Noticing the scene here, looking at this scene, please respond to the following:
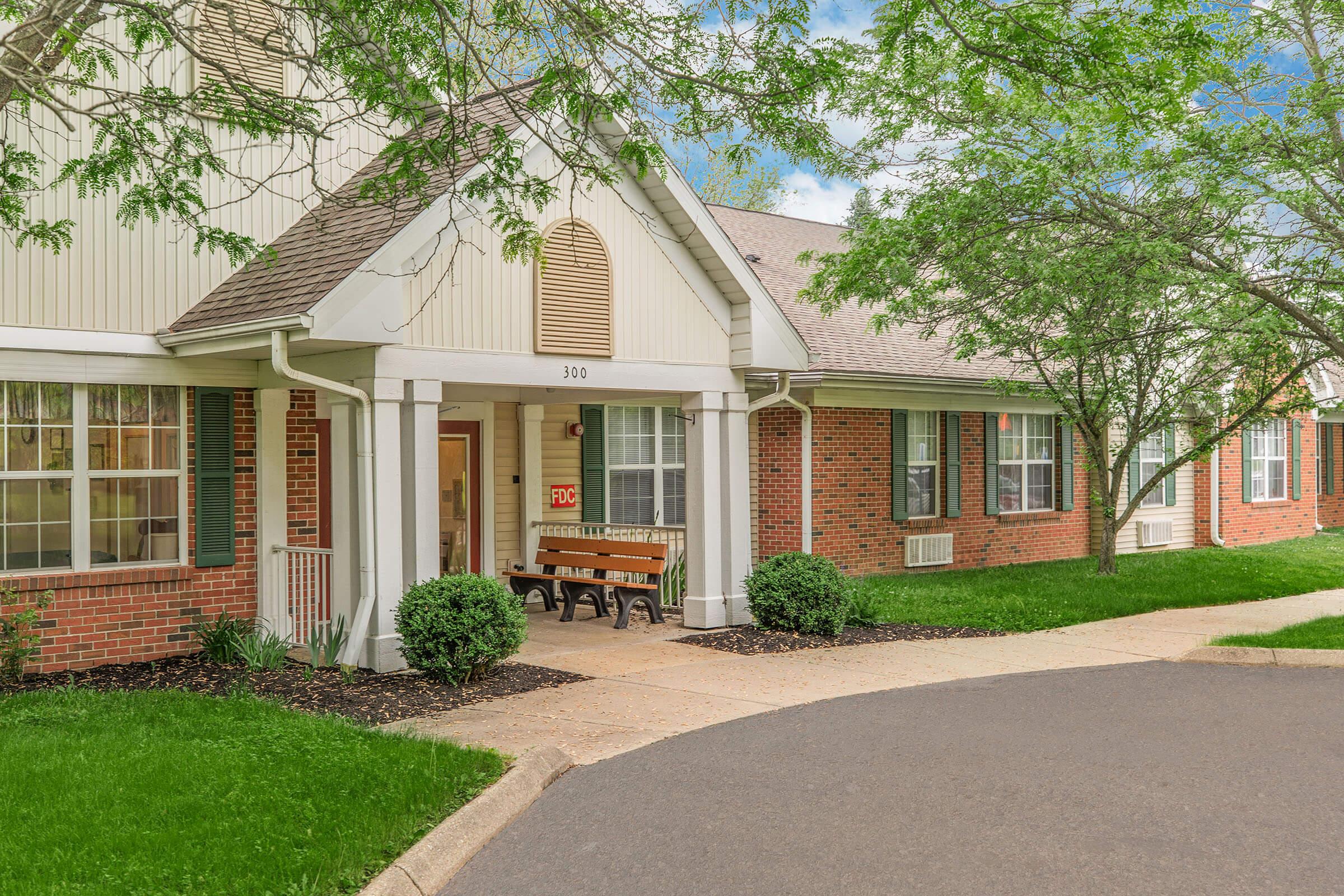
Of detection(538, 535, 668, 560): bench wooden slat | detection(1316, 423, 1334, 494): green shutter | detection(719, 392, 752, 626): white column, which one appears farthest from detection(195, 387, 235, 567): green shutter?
detection(1316, 423, 1334, 494): green shutter

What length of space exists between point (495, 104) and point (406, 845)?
25.9ft

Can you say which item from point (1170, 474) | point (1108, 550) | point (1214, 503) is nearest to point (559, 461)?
point (1108, 550)

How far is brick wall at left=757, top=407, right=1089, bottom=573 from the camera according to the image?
15164mm

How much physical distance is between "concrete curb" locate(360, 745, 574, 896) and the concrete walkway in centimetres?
40

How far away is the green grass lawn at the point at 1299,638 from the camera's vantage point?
33.9 feet

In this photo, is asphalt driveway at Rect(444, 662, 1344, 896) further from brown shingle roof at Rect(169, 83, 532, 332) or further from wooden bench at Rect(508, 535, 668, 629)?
brown shingle roof at Rect(169, 83, 532, 332)

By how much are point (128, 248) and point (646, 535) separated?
21.3ft

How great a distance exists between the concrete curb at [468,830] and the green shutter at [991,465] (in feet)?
39.3

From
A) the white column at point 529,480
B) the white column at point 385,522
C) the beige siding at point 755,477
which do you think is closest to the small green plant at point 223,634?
the white column at point 385,522

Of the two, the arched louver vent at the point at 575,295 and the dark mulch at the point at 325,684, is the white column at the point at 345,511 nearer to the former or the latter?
the dark mulch at the point at 325,684

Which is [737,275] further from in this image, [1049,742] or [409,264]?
[1049,742]

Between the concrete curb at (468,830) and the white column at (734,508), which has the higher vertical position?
the white column at (734,508)

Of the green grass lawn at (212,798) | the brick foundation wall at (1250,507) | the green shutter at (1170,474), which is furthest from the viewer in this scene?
the brick foundation wall at (1250,507)

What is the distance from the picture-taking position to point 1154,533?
20.2 metres
